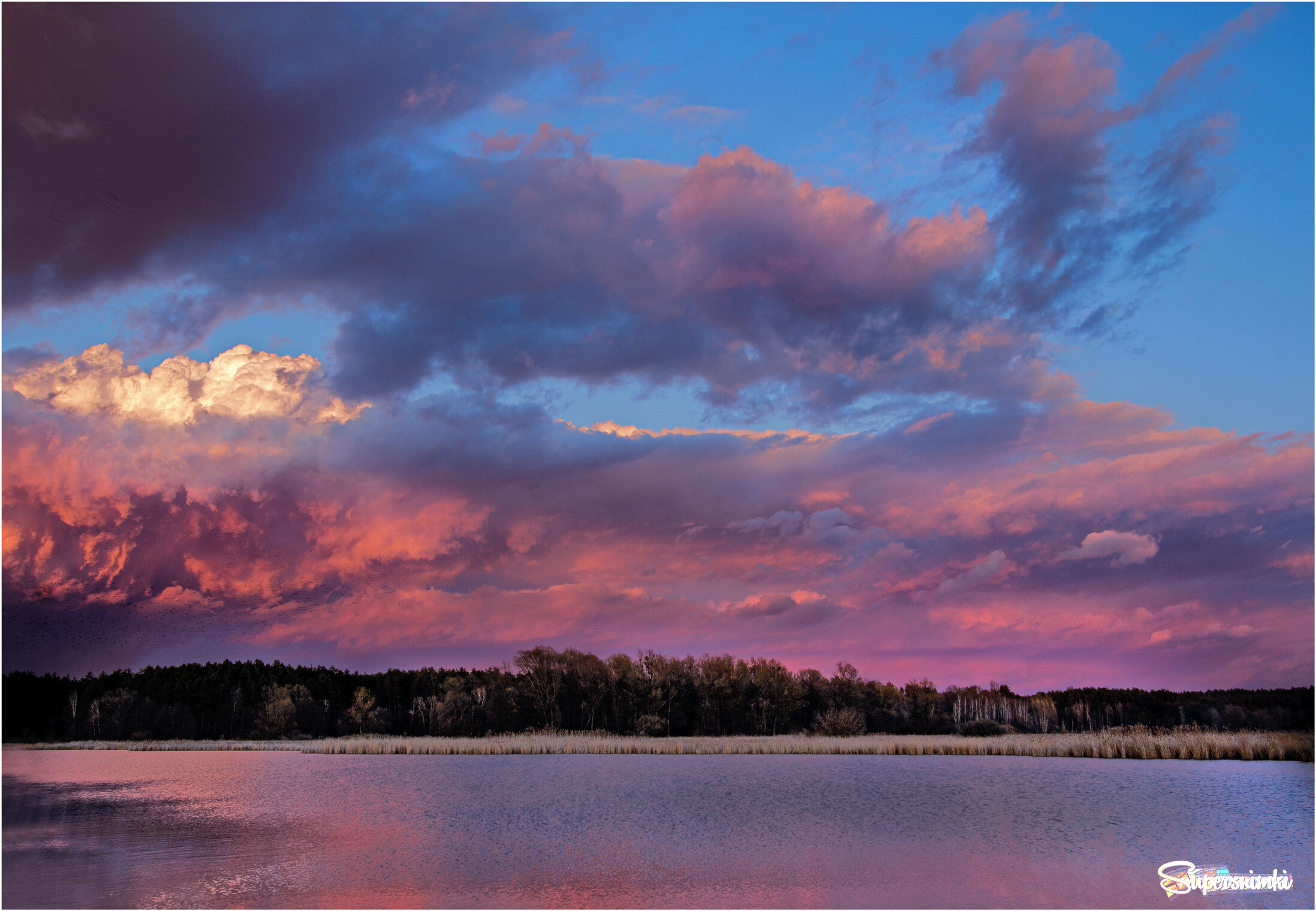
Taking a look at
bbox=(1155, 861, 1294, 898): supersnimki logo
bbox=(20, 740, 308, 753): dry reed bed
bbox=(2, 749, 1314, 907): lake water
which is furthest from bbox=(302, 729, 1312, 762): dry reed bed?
bbox=(1155, 861, 1294, 898): supersnimki logo

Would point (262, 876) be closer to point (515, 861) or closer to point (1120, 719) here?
point (515, 861)

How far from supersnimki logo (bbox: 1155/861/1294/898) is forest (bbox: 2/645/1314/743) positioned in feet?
215

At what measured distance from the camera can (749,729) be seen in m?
93.0

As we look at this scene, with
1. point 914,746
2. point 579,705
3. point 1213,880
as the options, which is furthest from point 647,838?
point 579,705

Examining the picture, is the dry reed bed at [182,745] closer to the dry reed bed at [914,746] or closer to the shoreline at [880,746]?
the shoreline at [880,746]

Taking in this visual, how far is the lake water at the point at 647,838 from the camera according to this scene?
17844 millimetres

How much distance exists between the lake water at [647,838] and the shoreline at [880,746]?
9.25 m

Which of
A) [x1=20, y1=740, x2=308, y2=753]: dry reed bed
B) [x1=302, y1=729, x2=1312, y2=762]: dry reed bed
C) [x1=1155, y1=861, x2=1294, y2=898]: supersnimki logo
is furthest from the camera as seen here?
[x1=20, y1=740, x2=308, y2=753]: dry reed bed

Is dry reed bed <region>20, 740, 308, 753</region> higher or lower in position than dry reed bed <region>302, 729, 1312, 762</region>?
lower

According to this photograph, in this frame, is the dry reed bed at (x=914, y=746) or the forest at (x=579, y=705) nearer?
the dry reed bed at (x=914, y=746)

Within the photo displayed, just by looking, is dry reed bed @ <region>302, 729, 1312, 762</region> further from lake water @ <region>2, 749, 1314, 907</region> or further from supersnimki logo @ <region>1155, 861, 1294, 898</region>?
supersnimki logo @ <region>1155, 861, 1294, 898</region>

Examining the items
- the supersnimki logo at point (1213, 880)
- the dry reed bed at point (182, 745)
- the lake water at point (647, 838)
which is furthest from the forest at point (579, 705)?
the supersnimki logo at point (1213, 880)

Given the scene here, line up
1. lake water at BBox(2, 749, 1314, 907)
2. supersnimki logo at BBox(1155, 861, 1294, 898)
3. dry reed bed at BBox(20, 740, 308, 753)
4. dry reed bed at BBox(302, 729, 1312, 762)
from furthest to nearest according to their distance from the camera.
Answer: dry reed bed at BBox(20, 740, 308, 753)
dry reed bed at BBox(302, 729, 1312, 762)
supersnimki logo at BBox(1155, 861, 1294, 898)
lake water at BBox(2, 749, 1314, 907)

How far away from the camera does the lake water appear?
1784 cm
